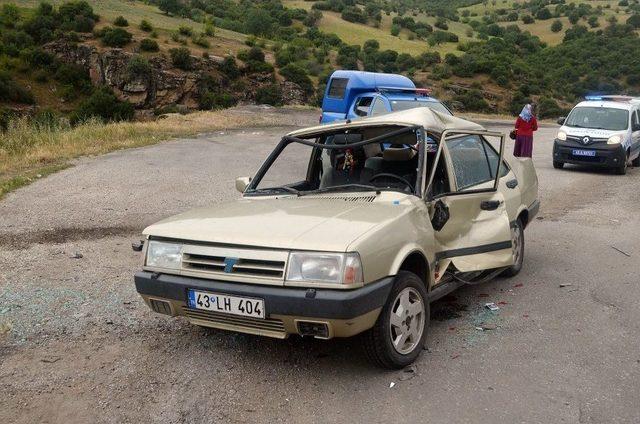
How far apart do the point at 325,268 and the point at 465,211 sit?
187cm

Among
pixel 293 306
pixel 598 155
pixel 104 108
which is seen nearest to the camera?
pixel 293 306

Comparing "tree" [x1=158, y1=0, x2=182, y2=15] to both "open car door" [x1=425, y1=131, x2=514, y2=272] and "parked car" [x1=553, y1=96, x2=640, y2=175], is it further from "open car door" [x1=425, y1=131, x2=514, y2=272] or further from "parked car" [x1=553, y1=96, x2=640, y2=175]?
"open car door" [x1=425, y1=131, x2=514, y2=272]

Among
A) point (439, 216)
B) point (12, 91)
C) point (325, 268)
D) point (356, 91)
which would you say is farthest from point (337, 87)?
point (12, 91)

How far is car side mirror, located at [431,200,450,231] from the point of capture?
4656 mm

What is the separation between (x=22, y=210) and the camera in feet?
31.7

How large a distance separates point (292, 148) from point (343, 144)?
75cm

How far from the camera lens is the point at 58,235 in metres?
8.05

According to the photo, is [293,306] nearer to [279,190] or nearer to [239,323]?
[239,323]

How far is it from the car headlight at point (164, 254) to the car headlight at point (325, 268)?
32.7 inches

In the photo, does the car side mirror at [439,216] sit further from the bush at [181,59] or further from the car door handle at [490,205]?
the bush at [181,59]

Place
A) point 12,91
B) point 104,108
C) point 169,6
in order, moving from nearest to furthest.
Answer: point 12,91
point 104,108
point 169,6

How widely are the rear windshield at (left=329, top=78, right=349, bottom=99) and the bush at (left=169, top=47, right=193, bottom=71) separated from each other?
2865cm

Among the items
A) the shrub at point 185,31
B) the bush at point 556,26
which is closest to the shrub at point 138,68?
the shrub at point 185,31

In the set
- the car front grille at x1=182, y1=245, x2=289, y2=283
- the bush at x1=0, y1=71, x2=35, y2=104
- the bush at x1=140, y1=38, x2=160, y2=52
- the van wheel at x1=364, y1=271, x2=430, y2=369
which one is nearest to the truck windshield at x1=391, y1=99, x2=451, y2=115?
the van wheel at x1=364, y1=271, x2=430, y2=369
